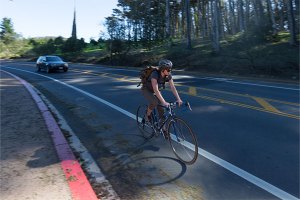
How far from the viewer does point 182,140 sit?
6207 millimetres

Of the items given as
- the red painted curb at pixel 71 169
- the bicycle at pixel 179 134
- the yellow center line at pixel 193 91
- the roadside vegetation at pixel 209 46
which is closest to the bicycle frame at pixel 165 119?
the bicycle at pixel 179 134

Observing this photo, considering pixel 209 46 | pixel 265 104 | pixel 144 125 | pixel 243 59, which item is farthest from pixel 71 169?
pixel 209 46

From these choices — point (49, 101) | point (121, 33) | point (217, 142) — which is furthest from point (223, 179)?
point (121, 33)

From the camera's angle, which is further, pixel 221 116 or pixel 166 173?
pixel 221 116

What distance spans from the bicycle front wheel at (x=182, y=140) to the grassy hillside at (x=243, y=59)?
52.0 feet

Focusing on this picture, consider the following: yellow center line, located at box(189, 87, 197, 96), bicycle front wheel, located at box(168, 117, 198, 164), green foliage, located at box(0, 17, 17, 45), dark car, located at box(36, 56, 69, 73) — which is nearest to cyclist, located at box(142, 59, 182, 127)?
bicycle front wheel, located at box(168, 117, 198, 164)

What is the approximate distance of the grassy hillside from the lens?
21.9 m

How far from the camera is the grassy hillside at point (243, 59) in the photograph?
21.9 metres

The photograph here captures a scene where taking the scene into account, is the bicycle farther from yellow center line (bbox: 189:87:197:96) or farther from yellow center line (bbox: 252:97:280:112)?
yellow center line (bbox: 189:87:197:96)

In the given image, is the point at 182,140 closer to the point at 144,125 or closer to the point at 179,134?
the point at 179,134

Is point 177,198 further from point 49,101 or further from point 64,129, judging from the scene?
point 49,101

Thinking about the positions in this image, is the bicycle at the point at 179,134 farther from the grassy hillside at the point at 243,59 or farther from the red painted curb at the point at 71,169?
the grassy hillside at the point at 243,59

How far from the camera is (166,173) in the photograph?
17.4ft

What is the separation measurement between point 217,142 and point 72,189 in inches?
132
